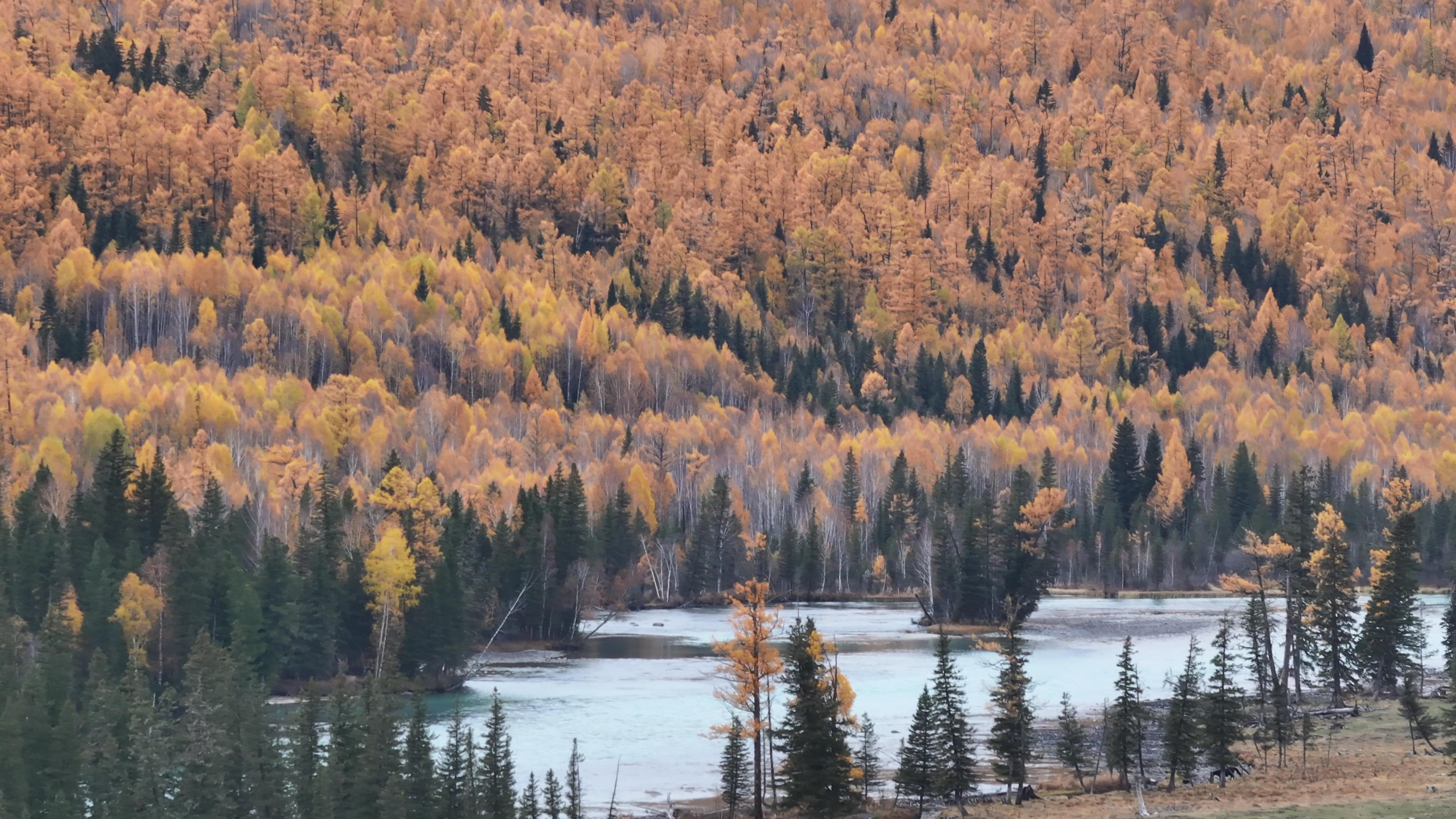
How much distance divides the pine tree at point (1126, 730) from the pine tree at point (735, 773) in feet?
44.1

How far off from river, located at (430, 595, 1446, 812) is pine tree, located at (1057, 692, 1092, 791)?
7.05 metres

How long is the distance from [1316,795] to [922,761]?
42.2ft

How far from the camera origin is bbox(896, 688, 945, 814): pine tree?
2167 inches

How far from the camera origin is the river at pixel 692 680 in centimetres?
6612

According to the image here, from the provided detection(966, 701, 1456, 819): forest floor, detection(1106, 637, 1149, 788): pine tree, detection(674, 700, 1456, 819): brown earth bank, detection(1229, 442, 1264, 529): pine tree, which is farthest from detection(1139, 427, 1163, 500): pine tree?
detection(1106, 637, 1149, 788): pine tree

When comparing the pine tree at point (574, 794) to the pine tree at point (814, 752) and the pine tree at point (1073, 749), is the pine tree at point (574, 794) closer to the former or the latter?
the pine tree at point (814, 752)

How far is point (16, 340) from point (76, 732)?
470 feet

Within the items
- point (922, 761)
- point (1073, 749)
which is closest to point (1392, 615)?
point (1073, 749)

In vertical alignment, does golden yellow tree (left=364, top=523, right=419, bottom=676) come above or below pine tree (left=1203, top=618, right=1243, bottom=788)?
above

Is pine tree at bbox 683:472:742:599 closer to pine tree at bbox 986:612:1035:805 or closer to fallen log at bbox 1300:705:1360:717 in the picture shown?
fallen log at bbox 1300:705:1360:717

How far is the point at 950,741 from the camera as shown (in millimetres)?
56344

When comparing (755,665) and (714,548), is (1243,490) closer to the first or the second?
(714,548)

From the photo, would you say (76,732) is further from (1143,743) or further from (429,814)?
(1143,743)

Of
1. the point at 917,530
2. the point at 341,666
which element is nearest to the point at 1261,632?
the point at 341,666
